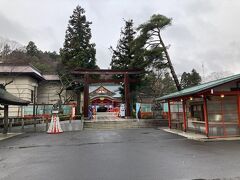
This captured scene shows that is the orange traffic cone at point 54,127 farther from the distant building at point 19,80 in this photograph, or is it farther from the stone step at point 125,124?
the distant building at point 19,80

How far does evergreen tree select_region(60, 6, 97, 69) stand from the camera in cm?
2823

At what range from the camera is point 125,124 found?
19188 mm

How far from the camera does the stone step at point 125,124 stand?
18719 millimetres

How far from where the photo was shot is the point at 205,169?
18.0 feet

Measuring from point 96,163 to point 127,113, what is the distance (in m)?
16.9

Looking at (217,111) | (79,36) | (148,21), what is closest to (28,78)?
(79,36)

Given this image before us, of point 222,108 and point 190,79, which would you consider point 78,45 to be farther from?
point 190,79

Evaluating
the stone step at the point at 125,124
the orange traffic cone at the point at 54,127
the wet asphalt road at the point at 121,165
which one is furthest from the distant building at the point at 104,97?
the wet asphalt road at the point at 121,165

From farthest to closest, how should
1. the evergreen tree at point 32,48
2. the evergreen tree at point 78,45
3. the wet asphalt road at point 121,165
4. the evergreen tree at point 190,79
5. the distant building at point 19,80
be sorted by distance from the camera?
1. the evergreen tree at point 32,48
2. the evergreen tree at point 190,79
3. the evergreen tree at point 78,45
4. the distant building at point 19,80
5. the wet asphalt road at point 121,165

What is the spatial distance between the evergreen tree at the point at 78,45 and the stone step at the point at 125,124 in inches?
430

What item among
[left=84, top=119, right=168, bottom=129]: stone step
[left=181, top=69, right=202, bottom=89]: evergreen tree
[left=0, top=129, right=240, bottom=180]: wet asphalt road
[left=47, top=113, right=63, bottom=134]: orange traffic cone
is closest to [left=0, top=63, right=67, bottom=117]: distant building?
[left=47, top=113, right=63, bottom=134]: orange traffic cone

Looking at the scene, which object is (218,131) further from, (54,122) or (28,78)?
(28,78)

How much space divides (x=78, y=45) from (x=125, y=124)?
14702 mm

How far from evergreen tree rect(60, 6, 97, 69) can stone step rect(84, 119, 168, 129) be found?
1093cm
